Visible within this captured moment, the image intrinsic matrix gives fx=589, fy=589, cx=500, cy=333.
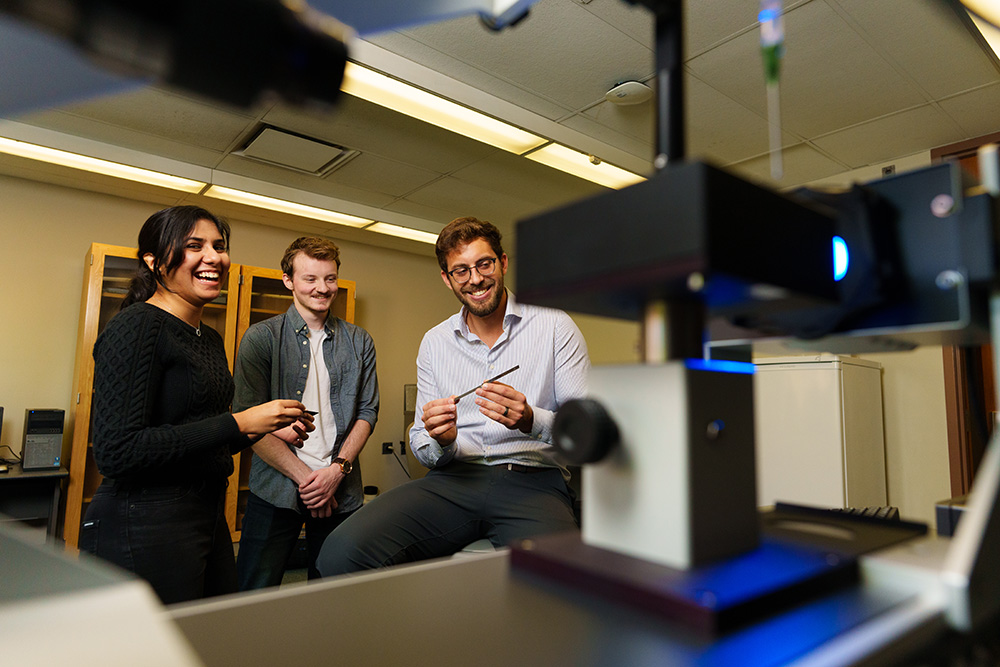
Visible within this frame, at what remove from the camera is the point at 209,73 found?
0.31 meters

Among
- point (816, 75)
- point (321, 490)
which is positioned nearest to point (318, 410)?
point (321, 490)

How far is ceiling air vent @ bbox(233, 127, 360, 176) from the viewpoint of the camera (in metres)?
2.99

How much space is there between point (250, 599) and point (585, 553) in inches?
9.7

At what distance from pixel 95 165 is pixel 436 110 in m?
2.03

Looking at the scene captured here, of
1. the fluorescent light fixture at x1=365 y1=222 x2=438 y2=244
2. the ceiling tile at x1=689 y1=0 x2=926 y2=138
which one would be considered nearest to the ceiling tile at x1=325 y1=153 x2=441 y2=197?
the fluorescent light fixture at x1=365 y1=222 x2=438 y2=244

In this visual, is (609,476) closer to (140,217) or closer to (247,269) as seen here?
(247,269)

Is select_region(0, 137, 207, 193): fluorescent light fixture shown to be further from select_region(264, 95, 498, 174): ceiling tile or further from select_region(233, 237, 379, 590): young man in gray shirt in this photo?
select_region(233, 237, 379, 590): young man in gray shirt

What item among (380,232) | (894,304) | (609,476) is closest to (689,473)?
(609,476)

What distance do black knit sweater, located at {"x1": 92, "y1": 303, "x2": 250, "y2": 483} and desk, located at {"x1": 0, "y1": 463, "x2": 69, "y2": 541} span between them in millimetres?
2139

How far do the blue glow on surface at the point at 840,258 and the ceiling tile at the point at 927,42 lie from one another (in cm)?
200

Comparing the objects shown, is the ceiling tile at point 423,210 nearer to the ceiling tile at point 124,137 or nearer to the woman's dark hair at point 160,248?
the ceiling tile at point 124,137

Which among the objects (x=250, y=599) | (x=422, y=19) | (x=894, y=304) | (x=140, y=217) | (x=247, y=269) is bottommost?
(x=250, y=599)

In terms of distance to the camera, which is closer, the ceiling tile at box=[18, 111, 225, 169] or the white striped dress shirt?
the white striped dress shirt

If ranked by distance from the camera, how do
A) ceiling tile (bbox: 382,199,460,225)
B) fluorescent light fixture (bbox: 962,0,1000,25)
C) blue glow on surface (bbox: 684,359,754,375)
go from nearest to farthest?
blue glow on surface (bbox: 684,359,754,375) < fluorescent light fixture (bbox: 962,0,1000,25) < ceiling tile (bbox: 382,199,460,225)
